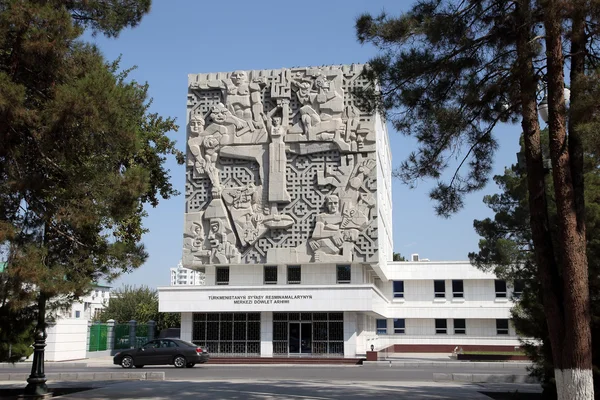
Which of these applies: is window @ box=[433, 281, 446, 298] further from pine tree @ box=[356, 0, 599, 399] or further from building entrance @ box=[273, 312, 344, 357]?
pine tree @ box=[356, 0, 599, 399]

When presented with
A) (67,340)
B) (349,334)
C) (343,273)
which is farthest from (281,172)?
(67,340)

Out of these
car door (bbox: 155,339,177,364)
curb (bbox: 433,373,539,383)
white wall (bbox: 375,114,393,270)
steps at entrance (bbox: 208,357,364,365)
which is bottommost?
steps at entrance (bbox: 208,357,364,365)

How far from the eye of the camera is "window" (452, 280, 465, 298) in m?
48.8

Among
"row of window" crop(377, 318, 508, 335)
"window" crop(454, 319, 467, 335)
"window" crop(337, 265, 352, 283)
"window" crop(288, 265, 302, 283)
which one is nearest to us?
"window" crop(337, 265, 352, 283)

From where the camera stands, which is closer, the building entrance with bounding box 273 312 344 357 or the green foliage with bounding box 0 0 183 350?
the green foliage with bounding box 0 0 183 350

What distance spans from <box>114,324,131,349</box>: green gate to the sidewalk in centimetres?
2580

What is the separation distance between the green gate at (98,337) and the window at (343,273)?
16.3 metres

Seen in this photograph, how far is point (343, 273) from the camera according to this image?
37969 millimetres

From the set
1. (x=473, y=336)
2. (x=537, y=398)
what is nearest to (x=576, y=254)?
(x=537, y=398)

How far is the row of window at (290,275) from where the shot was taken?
1494 inches

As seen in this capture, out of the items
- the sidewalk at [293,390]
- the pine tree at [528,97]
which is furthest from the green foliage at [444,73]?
the sidewalk at [293,390]

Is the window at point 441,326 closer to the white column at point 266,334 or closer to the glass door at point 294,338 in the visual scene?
the glass door at point 294,338

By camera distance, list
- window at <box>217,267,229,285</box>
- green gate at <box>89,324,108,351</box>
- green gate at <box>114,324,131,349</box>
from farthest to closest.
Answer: green gate at <box>114,324,131,349</box> → green gate at <box>89,324,108,351</box> → window at <box>217,267,229,285</box>

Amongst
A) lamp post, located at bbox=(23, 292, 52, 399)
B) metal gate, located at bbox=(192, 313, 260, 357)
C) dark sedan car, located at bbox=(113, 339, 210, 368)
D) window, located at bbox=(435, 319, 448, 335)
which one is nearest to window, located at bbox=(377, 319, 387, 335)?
window, located at bbox=(435, 319, 448, 335)
